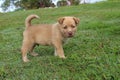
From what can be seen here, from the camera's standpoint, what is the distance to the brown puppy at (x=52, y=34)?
629cm

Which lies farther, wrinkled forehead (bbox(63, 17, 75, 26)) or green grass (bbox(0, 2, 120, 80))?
wrinkled forehead (bbox(63, 17, 75, 26))

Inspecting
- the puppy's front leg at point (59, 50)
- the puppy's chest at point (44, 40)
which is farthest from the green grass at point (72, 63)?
the puppy's chest at point (44, 40)

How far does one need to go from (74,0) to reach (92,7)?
13445 millimetres

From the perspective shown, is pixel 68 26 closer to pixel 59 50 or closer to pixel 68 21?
pixel 68 21

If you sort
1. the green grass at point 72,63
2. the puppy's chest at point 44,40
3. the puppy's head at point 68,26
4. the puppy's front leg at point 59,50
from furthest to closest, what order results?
the puppy's chest at point 44,40 → the puppy's front leg at point 59,50 → the puppy's head at point 68,26 → the green grass at point 72,63

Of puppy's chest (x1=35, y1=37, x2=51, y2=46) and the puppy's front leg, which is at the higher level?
puppy's chest (x1=35, y1=37, x2=51, y2=46)

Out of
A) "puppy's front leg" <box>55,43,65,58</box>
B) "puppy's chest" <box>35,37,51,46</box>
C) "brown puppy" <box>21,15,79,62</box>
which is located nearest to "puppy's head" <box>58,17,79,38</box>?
"brown puppy" <box>21,15,79,62</box>

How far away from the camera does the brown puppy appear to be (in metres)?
6.29

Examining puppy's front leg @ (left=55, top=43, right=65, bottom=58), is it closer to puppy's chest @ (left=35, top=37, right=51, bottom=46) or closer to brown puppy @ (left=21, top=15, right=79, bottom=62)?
brown puppy @ (left=21, top=15, right=79, bottom=62)

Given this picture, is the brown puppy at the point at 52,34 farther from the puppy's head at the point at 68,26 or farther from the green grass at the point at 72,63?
the green grass at the point at 72,63

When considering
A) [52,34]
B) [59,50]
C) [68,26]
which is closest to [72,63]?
[59,50]

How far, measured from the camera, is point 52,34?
21.8 feet

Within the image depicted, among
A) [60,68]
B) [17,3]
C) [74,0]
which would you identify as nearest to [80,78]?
[60,68]

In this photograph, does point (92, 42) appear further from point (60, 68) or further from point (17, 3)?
point (17, 3)
